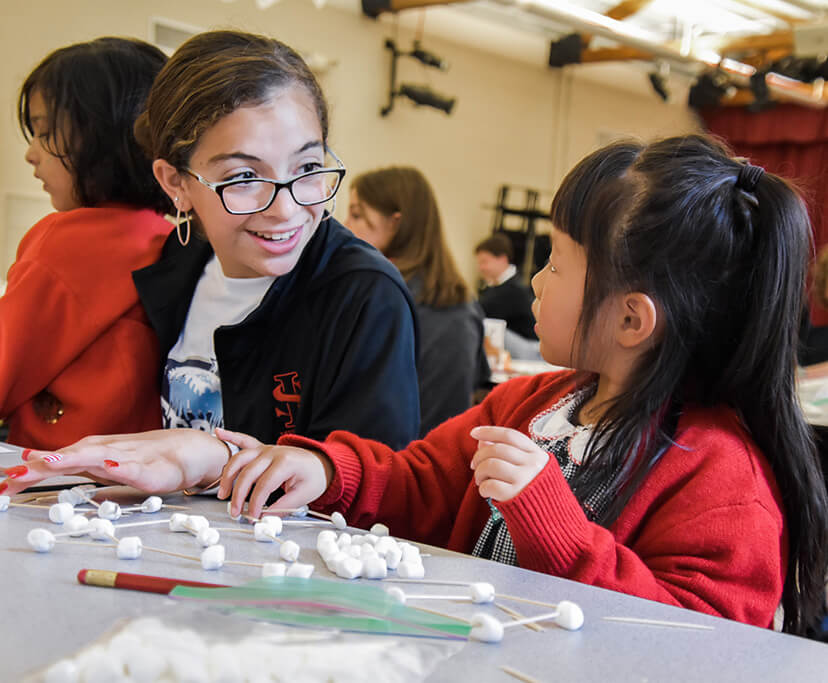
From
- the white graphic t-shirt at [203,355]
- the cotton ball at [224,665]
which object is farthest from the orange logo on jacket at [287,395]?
the cotton ball at [224,665]

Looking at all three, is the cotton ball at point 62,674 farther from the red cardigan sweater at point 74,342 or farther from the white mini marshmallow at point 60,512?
the red cardigan sweater at point 74,342

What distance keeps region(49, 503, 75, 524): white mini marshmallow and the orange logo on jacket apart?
19.6 inches

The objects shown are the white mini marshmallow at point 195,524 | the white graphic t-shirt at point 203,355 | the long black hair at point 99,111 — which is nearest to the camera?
the white mini marshmallow at point 195,524

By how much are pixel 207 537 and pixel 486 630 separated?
307mm

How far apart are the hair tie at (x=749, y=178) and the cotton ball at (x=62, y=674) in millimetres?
884

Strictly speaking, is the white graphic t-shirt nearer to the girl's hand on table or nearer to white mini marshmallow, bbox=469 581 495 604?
the girl's hand on table

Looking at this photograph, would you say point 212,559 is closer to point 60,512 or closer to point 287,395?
point 60,512

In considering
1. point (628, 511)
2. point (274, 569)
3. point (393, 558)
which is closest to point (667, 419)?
point (628, 511)

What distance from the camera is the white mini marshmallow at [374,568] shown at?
0.73m

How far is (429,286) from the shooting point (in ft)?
9.73

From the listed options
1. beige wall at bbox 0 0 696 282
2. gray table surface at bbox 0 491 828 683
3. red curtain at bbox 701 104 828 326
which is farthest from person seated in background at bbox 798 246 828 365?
→ red curtain at bbox 701 104 828 326

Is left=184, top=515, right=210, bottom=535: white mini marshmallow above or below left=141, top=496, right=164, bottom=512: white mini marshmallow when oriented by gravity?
above

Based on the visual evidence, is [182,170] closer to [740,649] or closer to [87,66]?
[87,66]

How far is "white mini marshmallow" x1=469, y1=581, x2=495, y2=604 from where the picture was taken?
0.67m
